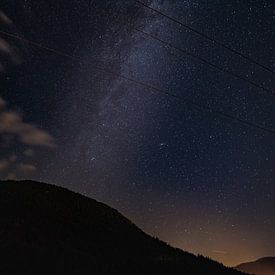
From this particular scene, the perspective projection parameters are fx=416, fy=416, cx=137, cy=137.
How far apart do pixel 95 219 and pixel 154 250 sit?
7.92 meters

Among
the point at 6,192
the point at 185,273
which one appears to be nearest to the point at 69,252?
the point at 185,273

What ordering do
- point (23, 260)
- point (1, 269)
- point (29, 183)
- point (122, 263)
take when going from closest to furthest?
point (1, 269)
point (23, 260)
point (122, 263)
point (29, 183)

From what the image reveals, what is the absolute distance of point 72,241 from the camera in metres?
31.6

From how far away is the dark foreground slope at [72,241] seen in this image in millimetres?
26375

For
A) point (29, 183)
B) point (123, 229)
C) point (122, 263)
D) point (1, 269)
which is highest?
point (29, 183)

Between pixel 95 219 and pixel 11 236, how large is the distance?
1228cm

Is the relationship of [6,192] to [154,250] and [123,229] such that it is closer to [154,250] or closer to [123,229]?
[123,229]

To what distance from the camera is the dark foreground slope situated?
86.5 ft

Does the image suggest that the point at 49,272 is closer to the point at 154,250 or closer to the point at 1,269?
the point at 1,269

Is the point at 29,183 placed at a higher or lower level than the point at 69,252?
higher

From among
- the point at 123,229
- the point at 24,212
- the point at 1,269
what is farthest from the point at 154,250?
the point at 1,269

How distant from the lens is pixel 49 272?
24.5 m

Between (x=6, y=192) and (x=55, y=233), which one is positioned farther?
(x=6, y=192)


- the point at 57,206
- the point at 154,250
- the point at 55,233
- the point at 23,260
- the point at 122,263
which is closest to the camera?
the point at 23,260
